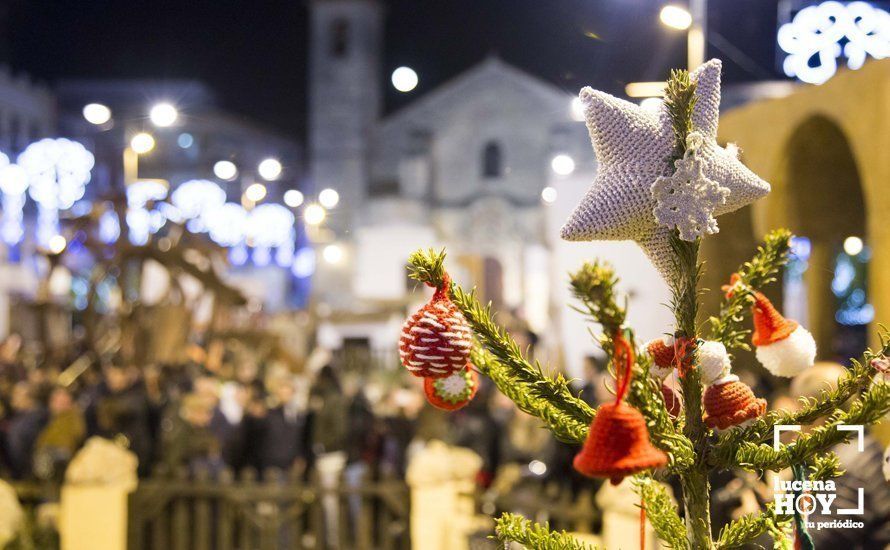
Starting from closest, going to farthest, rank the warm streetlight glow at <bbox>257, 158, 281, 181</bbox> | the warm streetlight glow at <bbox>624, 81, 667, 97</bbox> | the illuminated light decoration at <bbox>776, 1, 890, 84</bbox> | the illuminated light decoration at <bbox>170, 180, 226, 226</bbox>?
1. the warm streetlight glow at <bbox>624, 81, 667, 97</bbox>
2. the illuminated light decoration at <bbox>776, 1, 890, 84</bbox>
3. the warm streetlight glow at <bbox>257, 158, 281, 181</bbox>
4. the illuminated light decoration at <bbox>170, 180, 226, 226</bbox>

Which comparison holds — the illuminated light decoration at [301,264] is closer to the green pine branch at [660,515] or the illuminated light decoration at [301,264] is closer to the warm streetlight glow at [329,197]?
the warm streetlight glow at [329,197]

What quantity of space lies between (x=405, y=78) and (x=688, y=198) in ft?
12.5

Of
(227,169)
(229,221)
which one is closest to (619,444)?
(227,169)

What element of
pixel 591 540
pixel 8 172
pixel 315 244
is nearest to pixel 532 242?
pixel 315 244

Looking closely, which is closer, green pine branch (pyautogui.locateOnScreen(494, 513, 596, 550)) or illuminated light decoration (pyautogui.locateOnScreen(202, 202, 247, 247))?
green pine branch (pyautogui.locateOnScreen(494, 513, 596, 550))

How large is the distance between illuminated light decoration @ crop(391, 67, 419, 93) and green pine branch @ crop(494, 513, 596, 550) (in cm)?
370

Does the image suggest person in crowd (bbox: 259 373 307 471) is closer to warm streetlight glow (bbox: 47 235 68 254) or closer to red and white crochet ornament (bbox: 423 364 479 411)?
red and white crochet ornament (bbox: 423 364 479 411)

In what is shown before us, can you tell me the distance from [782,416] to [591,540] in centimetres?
351

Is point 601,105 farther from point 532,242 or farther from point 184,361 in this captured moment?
point 532,242

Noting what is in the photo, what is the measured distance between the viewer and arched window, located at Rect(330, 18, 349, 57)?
34.4m

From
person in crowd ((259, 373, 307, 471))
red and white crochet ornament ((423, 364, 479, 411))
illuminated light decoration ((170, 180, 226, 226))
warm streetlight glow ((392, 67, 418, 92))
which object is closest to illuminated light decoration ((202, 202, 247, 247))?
illuminated light decoration ((170, 180, 226, 226))

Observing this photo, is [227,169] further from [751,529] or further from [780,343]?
[751,529]

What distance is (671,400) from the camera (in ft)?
6.04

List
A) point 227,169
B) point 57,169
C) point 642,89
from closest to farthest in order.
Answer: point 642,89, point 227,169, point 57,169
